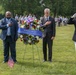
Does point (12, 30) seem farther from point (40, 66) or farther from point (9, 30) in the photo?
point (40, 66)

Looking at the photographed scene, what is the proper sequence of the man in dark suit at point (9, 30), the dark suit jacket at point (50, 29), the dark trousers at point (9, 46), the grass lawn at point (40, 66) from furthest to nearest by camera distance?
the dark suit jacket at point (50, 29) < the dark trousers at point (9, 46) < the man in dark suit at point (9, 30) < the grass lawn at point (40, 66)

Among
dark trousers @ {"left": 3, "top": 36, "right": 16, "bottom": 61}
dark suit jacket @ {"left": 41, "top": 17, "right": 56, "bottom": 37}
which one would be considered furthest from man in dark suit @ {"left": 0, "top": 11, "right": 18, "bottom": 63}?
dark suit jacket @ {"left": 41, "top": 17, "right": 56, "bottom": 37}

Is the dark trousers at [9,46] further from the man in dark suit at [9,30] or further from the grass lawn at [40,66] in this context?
the grass lawn at [40,66]

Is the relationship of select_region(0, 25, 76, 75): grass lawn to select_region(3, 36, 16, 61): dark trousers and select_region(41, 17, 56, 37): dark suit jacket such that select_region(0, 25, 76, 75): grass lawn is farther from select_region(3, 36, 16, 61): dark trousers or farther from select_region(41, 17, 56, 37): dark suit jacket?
select_region(41, 17, 56, 37): dark suit jacket

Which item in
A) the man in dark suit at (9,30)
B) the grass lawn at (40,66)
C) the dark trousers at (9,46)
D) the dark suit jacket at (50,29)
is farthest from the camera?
the dark suit jacket at (50,29)

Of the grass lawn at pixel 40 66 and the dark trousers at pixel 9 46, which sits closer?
the grass lawn at pixel 40 66

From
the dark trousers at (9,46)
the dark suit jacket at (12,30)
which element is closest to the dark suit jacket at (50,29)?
the dark suit jacket at (12,30)

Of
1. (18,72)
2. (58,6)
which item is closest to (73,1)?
(58,6)

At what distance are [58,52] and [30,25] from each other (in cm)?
412

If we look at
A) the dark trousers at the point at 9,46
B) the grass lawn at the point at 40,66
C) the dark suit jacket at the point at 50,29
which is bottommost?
the grass lawn at the point at 40,66

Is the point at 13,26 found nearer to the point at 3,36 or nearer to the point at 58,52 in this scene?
the point at 3,36

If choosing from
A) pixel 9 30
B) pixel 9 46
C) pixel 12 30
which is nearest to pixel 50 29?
pixel 12 30

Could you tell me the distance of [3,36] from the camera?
11727 millimetres

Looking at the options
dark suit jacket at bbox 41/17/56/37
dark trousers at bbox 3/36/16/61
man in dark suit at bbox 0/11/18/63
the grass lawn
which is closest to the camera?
the grass lawn
